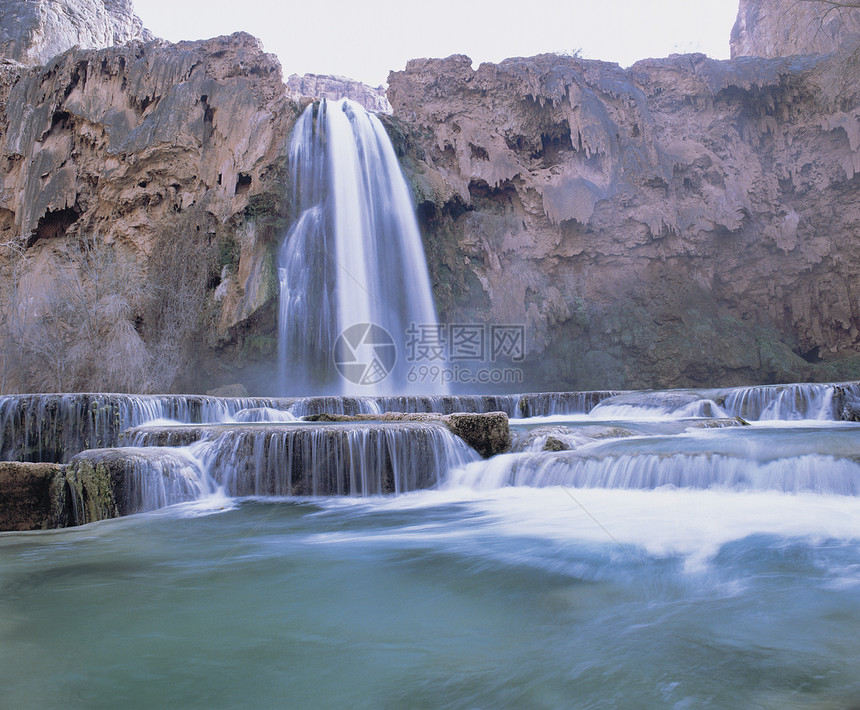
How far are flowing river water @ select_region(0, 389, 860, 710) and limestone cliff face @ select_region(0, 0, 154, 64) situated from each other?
2464 centimetres

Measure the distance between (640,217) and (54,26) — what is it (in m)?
23.9

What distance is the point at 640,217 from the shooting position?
18500 millimetres

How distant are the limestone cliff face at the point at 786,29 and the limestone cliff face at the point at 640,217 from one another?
6.40ft

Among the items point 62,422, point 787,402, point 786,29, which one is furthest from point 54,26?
point 786,29

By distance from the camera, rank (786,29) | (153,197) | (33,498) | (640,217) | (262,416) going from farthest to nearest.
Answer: (786,29) < (640,217) < (153,197) < (262,416) < (33,498)

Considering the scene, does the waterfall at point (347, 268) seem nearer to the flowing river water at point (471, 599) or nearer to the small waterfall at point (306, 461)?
the small waterfall at point (306, 461)

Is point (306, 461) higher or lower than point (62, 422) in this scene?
lower

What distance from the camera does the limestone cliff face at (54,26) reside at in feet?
70.7

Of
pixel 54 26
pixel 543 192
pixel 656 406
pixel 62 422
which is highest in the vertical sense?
pixel 54 26

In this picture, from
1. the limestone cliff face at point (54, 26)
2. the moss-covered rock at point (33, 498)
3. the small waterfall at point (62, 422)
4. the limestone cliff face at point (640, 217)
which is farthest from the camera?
the limestone cliff face at point (54, 26)

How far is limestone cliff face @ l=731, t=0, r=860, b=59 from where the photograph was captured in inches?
727

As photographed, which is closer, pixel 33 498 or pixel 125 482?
pixel 33 498

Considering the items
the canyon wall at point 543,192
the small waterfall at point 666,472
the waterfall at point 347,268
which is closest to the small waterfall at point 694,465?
the small waterfall at point 666,472

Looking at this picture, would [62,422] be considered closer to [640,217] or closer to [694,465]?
[694,465]
